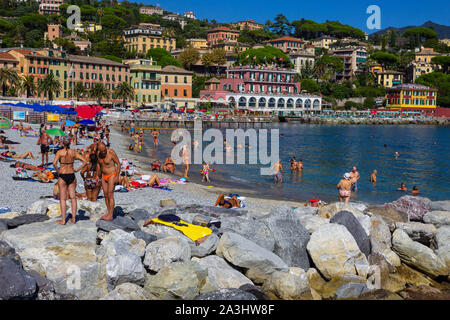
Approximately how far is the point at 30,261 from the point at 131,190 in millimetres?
8668

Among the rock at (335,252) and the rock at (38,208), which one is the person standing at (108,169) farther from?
the rock at (335,252)

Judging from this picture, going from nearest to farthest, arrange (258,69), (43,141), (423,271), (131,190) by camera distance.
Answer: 1. (423,271)
2. (131,190)
3. (43,141)
4. (258,69)

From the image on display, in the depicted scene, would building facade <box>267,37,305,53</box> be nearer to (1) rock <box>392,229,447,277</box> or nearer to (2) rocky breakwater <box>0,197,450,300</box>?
(2) rocky breakwater <box>0,197,450,300</box>

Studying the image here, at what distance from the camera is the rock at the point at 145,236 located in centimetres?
916

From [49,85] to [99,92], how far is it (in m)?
8.02

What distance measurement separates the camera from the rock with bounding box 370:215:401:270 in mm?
10383

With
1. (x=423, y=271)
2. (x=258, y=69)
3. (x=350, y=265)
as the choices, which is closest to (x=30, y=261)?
(x=350, y=265)

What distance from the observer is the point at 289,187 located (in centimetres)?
2250

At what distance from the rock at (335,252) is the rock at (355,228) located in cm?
57

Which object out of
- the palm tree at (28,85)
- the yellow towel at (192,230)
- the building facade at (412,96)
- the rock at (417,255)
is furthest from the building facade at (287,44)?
the yellow towel at (192,230)

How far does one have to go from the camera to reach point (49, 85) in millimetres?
65062

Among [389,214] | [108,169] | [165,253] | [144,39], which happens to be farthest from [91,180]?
[144,39]
